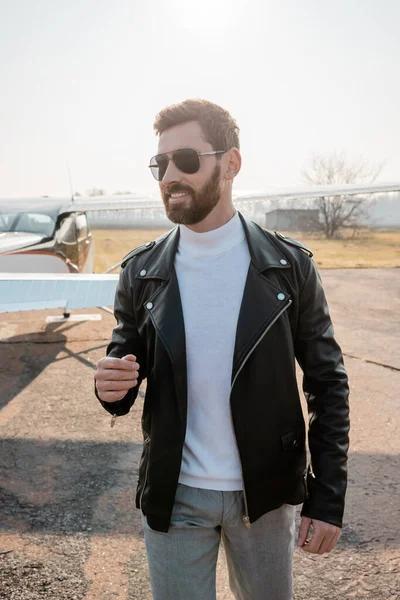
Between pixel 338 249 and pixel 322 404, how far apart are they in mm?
22093

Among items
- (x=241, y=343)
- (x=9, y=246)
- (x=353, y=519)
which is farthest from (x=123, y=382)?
(x=9, y=246)

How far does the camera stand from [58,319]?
31.1 feet

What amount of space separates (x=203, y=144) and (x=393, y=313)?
958 centimetres

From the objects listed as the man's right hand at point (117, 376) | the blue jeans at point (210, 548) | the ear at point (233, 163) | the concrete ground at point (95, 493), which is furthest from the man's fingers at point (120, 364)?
the concrete ground at point (95, 493)

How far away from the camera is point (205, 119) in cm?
157

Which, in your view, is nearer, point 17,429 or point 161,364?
point 161,364

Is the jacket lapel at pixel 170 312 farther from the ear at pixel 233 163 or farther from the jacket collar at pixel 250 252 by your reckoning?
the ear at pixel 233 163

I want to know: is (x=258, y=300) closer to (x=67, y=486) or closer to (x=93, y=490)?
(x=93, y=490)

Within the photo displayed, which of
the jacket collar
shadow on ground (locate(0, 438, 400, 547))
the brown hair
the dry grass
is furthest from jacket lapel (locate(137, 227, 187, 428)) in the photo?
the dry grass

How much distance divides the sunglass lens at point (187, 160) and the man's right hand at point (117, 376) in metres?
0.60

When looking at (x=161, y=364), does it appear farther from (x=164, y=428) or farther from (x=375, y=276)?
(x=375, y=276)

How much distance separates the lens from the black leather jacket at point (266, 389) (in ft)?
4.87

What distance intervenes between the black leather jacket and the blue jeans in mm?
53

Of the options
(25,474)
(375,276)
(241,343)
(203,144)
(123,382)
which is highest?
(203,144)
